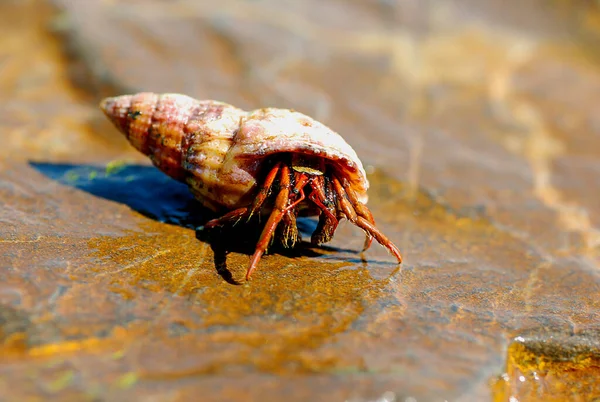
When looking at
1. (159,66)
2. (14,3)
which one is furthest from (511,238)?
(14,3)

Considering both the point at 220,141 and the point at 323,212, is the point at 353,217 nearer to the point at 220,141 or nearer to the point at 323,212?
the point at 323,212

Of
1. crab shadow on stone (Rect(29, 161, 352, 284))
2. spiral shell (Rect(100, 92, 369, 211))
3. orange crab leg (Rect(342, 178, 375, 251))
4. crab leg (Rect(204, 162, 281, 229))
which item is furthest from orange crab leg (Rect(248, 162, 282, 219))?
orange crab leg (Rect(342, 178, 375, 251))

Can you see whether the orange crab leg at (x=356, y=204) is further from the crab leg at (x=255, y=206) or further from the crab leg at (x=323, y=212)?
the crab leg at (x=255, y=206)

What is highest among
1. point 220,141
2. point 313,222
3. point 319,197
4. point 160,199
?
point 220,141

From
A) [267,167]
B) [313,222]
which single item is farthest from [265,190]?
[313,222]

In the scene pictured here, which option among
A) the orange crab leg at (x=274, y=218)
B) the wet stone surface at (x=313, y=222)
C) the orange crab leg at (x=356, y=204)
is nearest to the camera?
the wet stone surface at (x=313, y=222)

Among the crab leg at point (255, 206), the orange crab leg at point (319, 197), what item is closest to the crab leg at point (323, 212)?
the orange crab leg at point (319, 197)

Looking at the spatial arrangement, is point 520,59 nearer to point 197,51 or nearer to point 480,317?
point 197,51
